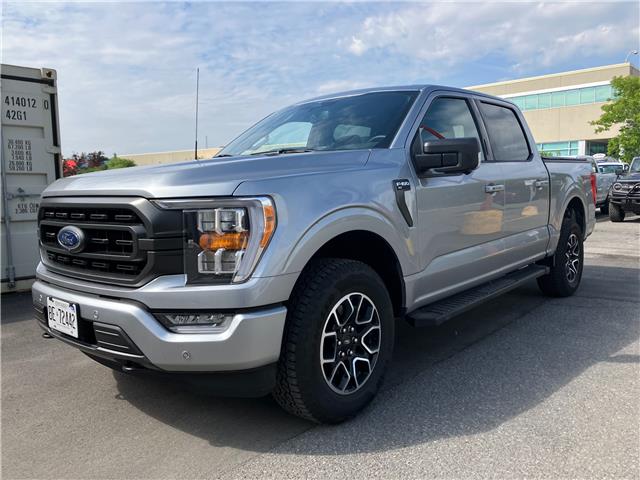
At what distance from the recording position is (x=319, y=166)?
Result: 9.61ft

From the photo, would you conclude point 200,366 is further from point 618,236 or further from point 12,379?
point 618,236

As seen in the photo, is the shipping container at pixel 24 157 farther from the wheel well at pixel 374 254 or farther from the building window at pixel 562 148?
the building window at pixel 562 148

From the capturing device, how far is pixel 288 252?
2.55 m

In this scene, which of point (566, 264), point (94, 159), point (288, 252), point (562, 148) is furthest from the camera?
point (562, 148)

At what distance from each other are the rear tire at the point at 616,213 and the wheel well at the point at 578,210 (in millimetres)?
9810

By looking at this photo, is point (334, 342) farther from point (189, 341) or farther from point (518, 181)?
point (518, 181)

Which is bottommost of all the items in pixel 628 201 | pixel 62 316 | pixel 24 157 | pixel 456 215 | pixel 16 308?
pixel 16 308

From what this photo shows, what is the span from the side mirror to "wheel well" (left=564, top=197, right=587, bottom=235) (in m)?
3.00

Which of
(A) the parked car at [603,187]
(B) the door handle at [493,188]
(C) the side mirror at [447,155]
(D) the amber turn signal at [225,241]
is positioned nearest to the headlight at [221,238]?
(D) the amber turn signal at [225,241]

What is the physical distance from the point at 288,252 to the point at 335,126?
4.93 ft

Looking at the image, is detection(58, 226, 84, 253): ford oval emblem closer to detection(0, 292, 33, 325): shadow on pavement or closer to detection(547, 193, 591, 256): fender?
detection(0, 292, 33, 325): shadow on pavement

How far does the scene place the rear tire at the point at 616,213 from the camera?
1457 cm

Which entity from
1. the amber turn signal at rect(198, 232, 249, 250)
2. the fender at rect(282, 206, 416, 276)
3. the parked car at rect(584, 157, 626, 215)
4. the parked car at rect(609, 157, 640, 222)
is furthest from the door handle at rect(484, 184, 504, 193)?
the parked car at rect(584, 157, 626, 215)


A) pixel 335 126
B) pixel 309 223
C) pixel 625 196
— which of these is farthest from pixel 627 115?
pixel 309 223
